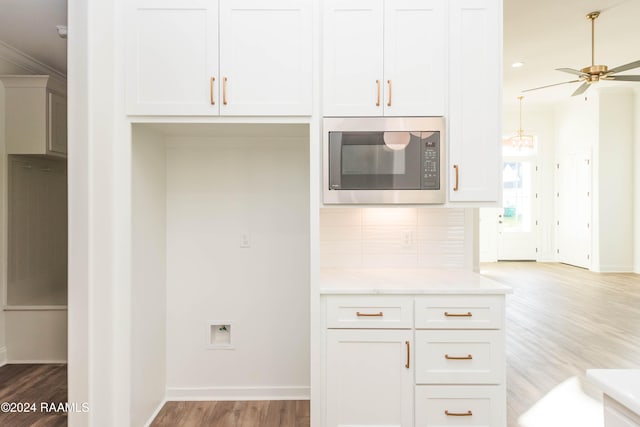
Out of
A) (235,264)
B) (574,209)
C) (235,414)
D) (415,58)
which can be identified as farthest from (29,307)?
(574,209)

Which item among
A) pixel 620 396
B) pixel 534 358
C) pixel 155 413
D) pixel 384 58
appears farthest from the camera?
pixel 534 358

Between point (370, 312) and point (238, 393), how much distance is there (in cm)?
125

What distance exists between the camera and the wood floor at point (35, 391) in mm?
2419

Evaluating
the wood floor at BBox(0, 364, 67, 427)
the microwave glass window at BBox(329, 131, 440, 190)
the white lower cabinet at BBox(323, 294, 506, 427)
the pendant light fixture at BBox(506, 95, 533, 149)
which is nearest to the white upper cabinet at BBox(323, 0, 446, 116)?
the microwave glass window at BBox(329, 131, 440, 190)

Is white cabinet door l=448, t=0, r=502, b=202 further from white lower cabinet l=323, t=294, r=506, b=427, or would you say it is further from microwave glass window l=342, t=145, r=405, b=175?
white lower cabinet l=323, t=294, r=506, b=427

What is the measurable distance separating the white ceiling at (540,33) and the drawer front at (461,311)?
125 inches

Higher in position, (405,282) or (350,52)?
(350,52)

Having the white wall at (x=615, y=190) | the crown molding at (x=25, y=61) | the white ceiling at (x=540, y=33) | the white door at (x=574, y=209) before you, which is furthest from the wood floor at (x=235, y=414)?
the white door at (x=574, y=209)

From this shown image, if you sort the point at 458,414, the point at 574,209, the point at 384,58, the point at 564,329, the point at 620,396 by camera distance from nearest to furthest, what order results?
the point at 620,396, the point at 458,414, the point at 384,58, the point at 564,329, the point at 574,209

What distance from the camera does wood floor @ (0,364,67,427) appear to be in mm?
2419

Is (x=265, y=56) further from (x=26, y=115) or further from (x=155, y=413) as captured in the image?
(x=26, y=115)

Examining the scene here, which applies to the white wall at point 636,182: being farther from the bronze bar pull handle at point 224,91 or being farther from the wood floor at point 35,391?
the wood floor at point 35,391

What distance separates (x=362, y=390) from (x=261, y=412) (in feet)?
2.73

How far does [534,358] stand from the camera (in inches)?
129
